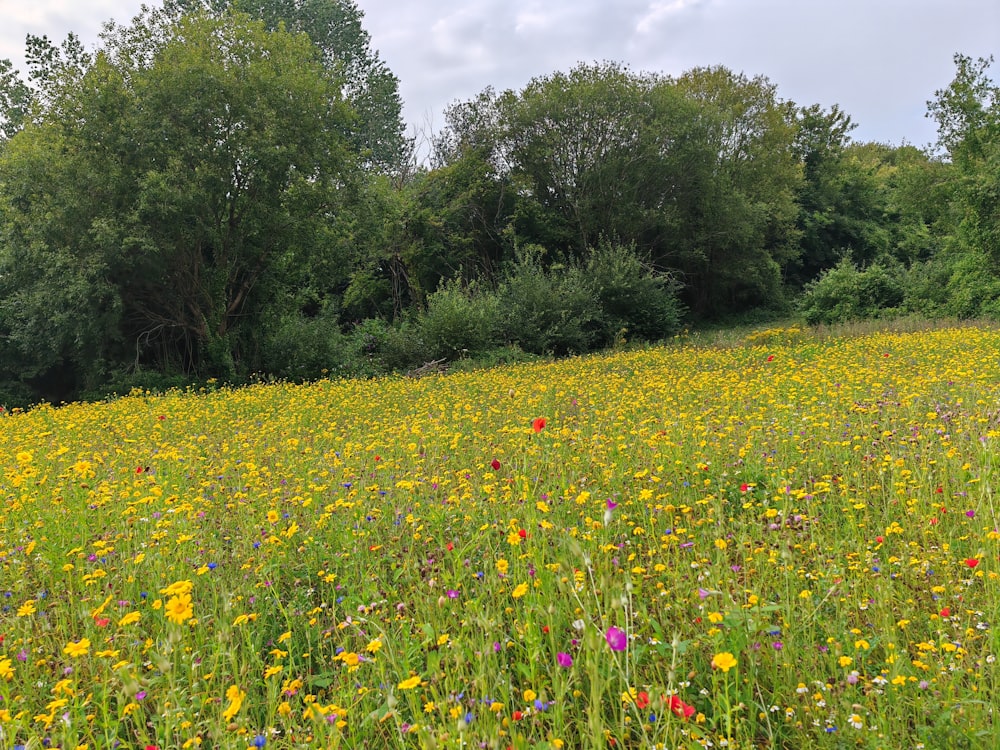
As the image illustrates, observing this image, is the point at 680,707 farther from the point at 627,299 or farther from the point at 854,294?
the point at 854,294

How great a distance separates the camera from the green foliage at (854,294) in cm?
2195

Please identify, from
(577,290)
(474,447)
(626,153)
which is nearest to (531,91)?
(626,153)

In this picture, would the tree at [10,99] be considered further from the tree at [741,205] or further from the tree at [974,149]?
the tree at [974,149]

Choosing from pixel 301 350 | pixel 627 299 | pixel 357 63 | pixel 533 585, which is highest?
pixel 357 63

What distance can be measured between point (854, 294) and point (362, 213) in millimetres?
17868

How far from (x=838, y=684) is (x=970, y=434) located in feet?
9.08

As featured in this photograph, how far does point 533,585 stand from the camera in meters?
2.14

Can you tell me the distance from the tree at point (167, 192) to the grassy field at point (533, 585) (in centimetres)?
914

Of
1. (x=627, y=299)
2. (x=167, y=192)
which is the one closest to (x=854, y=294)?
(x=627, y=299)

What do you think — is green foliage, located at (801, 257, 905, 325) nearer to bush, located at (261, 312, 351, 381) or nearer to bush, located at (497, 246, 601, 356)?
bush, located at (497, 246, 601, 356)

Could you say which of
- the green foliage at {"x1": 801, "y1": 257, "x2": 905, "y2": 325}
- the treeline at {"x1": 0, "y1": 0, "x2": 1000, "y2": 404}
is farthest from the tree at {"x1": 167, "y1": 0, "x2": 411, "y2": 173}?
the green foliage at {"x1": 801, "y1": 257, "x2": 905, "y2": 325}

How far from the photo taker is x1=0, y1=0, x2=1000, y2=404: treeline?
12.4 metres

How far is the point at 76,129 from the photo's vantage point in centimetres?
1232

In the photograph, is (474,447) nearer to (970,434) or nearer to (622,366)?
(970,434)
